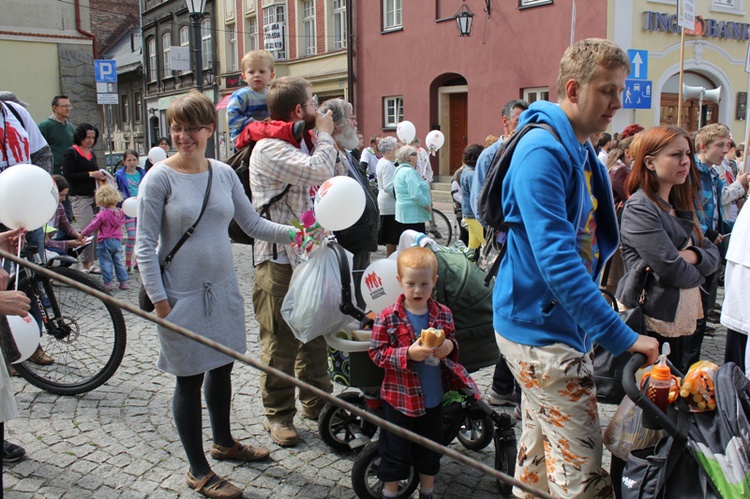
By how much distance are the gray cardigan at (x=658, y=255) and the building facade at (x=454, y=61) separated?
12.9m

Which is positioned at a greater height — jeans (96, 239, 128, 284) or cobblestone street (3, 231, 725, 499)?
jeans (96, 239, 128, 284)

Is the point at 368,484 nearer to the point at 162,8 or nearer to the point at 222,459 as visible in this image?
the point at 222,459

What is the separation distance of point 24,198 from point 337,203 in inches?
62.7

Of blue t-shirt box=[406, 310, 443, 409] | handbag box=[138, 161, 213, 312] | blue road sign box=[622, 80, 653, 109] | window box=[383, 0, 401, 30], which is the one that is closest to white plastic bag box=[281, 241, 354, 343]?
blue t-shirt box=[406, 310, 443, 409]

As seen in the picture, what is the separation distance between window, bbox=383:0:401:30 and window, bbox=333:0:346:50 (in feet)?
7.85

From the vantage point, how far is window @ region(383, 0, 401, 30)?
22.0 meters

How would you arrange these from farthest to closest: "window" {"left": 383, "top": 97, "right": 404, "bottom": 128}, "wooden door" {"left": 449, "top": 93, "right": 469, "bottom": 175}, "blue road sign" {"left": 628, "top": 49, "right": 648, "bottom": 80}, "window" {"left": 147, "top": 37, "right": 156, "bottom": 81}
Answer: "window" {"left": 147, "top": 37, "right": 156, "bottom": 81} → "window" {"left": 383, "top": 97, "right": 404, "bottom": 128} → "wooden door" {"left": 449, "top": 93, "right": 469, "bottom": 175} → "blue road sign" {"left": 628, "top": 49, "right": 648, "bottom": 80}

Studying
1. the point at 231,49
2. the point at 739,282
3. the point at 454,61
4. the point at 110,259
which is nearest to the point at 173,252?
the point at 739,282

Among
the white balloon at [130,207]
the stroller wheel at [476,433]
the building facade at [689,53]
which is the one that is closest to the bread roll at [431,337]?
the stroller wheel at [476,433]

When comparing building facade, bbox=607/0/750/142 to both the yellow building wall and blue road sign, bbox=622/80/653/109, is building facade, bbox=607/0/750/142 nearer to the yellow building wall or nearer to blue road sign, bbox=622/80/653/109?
blue road sign, bbox=622/80/653/109

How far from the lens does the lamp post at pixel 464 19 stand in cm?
1859

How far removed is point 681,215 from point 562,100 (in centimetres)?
185

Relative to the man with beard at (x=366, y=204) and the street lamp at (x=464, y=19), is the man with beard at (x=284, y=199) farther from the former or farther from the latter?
the street lamp at (x=464, y=19)

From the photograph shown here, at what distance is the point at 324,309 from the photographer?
3.09 meters
